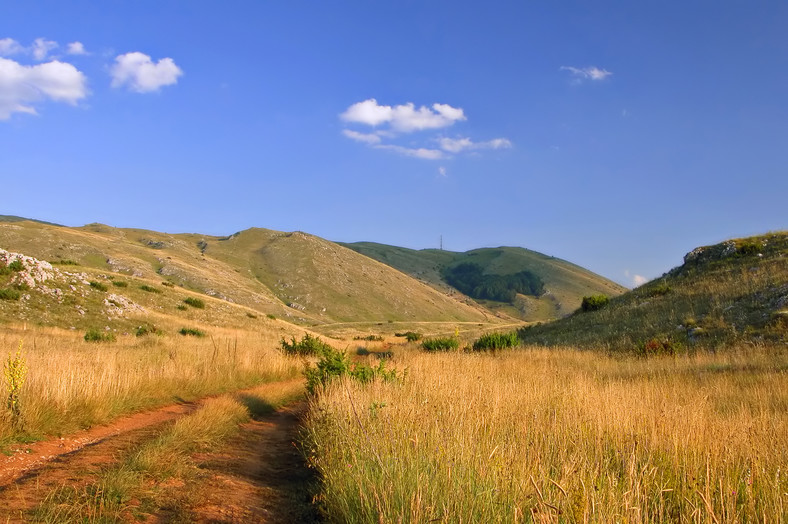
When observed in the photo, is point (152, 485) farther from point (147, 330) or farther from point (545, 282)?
point (545, 282)

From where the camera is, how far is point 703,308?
814 inches

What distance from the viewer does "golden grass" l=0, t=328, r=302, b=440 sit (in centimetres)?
733

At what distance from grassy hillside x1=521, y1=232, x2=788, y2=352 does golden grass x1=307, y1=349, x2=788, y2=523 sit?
9.34m

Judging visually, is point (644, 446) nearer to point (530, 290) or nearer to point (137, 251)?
point (137, 251)

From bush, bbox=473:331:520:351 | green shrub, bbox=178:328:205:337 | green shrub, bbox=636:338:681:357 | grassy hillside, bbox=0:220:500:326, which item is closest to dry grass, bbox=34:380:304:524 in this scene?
green shrub, bbox=636:338:681:357

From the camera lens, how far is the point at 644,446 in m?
4.87

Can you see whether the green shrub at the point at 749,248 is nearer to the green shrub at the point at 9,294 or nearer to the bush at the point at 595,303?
the bush at the point at 595,303

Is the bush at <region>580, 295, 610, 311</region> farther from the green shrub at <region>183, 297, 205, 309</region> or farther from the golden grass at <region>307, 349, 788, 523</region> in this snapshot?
the green shrub at <region>183, 297, 205, 309</region>

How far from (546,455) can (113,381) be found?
8202 mm

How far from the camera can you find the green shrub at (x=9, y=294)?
24.4 meters

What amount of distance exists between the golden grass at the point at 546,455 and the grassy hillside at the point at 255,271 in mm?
31332

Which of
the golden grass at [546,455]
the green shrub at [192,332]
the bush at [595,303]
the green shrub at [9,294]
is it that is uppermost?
the bush at [595,303]

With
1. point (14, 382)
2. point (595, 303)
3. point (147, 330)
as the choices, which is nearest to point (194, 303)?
point (147, 330)

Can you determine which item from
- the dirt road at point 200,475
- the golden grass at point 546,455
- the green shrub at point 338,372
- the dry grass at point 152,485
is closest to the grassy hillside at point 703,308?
the golden grass at point 546,455
